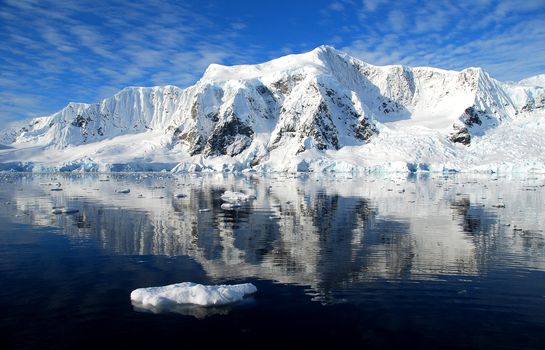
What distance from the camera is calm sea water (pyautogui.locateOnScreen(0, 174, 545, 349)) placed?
465 inches

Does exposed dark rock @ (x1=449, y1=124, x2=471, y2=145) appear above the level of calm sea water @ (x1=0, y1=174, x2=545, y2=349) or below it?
above

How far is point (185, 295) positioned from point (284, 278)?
168 inches

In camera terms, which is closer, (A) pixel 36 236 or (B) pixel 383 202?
(A) pixel 36 236

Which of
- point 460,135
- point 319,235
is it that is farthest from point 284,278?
point 460,135

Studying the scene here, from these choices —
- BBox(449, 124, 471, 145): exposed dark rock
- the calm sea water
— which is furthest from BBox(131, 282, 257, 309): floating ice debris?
BBox(449, 124, 471, 145): exposed dark rock

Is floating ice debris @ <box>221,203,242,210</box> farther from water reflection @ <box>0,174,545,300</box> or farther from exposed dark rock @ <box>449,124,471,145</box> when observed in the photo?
exposed dark rock @ <box>449,124,471,145</box>

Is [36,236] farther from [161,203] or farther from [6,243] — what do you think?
[161,203]

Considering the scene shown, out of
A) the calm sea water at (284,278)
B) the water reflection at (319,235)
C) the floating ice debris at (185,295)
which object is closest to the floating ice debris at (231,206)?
the water reflection at (319,235)

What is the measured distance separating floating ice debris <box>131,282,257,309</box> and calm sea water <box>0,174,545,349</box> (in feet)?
1.33

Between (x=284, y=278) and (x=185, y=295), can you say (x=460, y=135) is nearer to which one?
(x=284, y=278)

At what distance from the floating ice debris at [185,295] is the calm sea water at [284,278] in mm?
405

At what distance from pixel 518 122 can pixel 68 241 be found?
211m

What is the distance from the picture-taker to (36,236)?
25.3 metres

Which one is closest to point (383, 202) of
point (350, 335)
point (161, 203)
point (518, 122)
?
point (161, 203)
